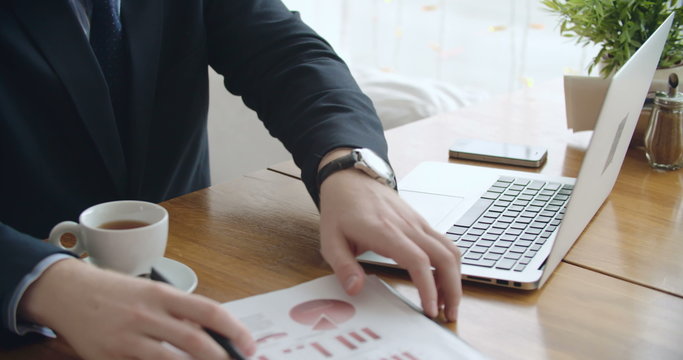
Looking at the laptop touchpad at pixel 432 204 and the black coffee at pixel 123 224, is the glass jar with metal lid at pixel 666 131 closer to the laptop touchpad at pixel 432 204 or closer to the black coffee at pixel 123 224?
the laptop touchpad at pixel 432 204

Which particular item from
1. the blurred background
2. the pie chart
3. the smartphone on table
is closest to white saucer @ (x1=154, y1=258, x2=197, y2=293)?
the pie chart

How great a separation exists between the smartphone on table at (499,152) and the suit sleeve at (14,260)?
0.70m

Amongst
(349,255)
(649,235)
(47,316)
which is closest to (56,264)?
(47,316)

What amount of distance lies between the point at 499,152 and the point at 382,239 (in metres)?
0.50

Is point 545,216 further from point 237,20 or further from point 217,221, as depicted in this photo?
point 237,20

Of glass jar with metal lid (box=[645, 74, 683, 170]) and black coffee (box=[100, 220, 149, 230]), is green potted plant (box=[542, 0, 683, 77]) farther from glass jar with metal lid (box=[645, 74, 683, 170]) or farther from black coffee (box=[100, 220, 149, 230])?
black coffee (box=[100, 220, 149, 230])

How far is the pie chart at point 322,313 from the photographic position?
65cm

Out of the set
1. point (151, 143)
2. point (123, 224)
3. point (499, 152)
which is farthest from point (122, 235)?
point (499, 152)

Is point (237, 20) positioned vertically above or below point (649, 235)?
above

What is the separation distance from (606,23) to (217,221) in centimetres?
76

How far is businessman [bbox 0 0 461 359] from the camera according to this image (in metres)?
0.58

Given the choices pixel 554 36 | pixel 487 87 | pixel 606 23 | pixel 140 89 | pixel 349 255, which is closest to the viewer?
pixel 349 255

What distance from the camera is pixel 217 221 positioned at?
2.94 feet

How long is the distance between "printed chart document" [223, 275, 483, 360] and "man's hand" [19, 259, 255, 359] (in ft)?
0.20
